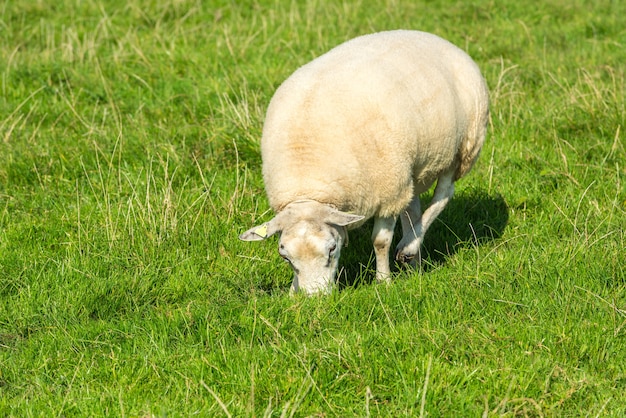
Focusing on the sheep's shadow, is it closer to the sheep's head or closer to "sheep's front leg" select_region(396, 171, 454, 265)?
"sheep's front leg" select_region(396, 171, 454, 265)

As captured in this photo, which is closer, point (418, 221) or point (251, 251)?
point (251, 251)

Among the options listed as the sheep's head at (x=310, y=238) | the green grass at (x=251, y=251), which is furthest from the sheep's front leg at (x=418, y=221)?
the sheep's head at (x=310, y=238)

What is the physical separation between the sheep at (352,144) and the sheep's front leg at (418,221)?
2.4 inches

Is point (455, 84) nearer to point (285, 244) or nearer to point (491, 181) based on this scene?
point (491, 181)

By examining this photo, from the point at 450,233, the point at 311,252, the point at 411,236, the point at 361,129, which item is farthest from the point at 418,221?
the point at 311,252

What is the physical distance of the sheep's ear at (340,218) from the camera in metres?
4.75

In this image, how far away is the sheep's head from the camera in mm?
4750

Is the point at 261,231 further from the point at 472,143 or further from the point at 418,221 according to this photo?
the point at 472,143

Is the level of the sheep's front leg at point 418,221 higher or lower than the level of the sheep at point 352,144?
lower

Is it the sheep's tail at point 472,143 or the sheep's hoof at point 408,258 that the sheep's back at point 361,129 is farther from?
the sheep's hoof at point 408,258

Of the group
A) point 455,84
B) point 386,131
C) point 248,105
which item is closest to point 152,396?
point 386,131

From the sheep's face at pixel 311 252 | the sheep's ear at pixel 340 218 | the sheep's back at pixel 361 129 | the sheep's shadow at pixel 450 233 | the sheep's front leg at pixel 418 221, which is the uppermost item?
the sheep's back at pixel 361 129

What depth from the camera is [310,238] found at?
473 cm

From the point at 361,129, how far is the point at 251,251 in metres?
1.13
